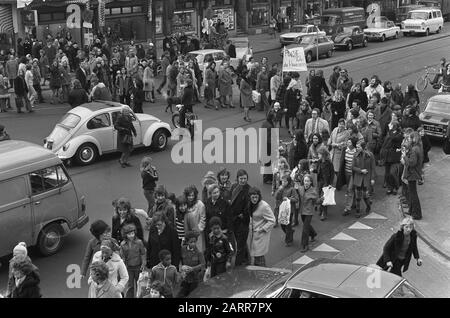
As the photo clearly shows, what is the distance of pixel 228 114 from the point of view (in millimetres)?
23234

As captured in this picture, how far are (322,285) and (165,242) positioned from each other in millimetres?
2620

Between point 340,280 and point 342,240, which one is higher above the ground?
point 340,280

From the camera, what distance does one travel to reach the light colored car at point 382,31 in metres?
43.1

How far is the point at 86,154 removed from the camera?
17328 mm

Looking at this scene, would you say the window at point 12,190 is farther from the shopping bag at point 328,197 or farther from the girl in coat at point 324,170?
the girl in coat at point 324,170

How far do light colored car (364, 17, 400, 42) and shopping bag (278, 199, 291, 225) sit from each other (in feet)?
109

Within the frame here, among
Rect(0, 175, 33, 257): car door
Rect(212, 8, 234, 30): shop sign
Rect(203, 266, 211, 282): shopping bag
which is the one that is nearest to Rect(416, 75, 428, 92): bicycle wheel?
Rect(212, 8, 234, 30): shop sign

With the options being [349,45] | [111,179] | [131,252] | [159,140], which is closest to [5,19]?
[159,140]

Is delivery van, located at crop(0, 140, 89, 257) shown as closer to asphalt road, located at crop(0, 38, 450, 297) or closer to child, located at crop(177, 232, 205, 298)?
asphalt road, located at crop(0, 38, 450, 297)

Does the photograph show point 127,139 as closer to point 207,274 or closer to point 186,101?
point 186,101

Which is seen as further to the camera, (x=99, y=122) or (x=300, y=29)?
(x=300, y=29)
